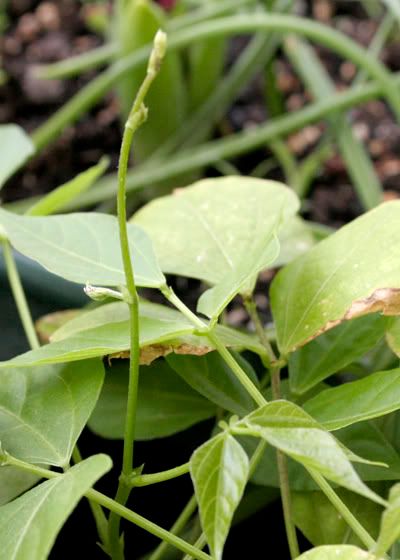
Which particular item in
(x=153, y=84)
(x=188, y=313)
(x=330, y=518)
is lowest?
(x=330, y=518)

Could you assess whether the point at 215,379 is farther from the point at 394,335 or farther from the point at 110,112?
the point at 110,112

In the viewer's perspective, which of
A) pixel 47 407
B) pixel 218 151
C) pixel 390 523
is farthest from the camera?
pixel 218 151

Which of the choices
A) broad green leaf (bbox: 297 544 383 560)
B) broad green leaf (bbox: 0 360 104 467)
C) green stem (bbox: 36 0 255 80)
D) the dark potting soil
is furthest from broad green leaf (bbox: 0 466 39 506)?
green stem (bbox: 36 0 255 80)

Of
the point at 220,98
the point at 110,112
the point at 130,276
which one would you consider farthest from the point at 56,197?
the point at 110,112

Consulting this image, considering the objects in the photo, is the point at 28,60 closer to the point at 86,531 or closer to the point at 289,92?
the point at 289,92

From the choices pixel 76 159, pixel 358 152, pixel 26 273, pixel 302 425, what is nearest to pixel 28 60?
pixel 76 159

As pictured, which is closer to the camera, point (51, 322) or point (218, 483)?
point (218, 483)

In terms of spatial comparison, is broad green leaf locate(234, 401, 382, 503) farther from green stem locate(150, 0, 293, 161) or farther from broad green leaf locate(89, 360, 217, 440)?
green stem locate(150, 0, 293, 161)
